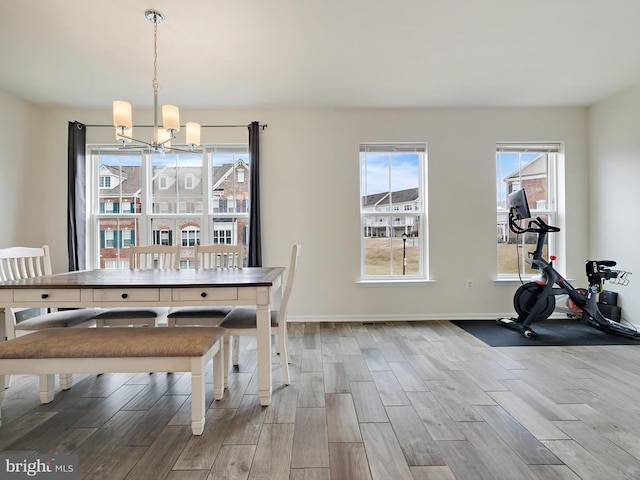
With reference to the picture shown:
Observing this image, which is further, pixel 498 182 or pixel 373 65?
pixel 498 182

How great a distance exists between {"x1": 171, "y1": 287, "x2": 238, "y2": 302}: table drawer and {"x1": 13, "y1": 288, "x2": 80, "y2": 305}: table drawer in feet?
1.89

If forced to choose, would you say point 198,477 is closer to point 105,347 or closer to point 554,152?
point 105,347

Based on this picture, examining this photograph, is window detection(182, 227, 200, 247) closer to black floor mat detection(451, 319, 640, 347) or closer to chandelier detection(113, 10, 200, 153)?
chandelier detection(113, 10, 200, 153)

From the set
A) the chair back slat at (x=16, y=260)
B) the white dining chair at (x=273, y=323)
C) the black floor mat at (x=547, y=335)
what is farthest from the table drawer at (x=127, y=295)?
the black floor mat at (x=547, y=335)

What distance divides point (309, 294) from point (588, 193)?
3644 mm

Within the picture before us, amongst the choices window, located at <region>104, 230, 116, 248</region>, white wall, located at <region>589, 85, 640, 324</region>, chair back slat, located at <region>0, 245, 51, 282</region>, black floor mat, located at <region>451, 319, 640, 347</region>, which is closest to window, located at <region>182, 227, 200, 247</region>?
window, located at <region>104, 230, 116, 248</region>

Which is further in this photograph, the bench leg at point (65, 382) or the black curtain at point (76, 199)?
the black curtain at point (76, 199)

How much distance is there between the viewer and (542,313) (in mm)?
3262

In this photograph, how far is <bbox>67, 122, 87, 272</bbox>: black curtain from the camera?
3527mm

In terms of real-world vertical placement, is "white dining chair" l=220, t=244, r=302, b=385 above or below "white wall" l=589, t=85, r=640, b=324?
below

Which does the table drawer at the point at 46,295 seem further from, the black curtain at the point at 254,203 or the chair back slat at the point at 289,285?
the black curtain at the point at 254,203

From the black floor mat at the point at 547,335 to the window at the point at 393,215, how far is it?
2.88 ft

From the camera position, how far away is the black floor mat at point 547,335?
295 cm

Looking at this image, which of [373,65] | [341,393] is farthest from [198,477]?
[373,65]
